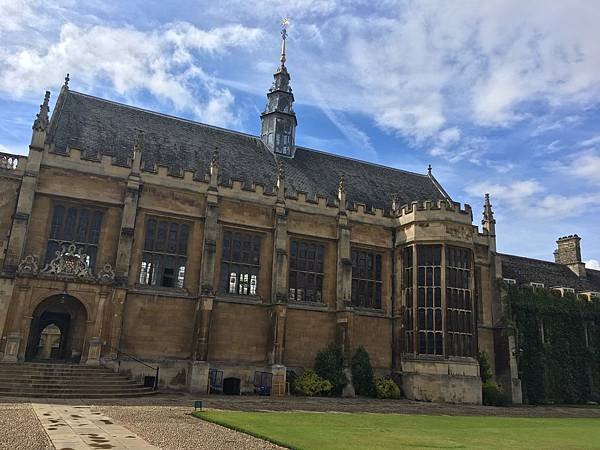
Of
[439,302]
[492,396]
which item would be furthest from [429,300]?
[492,396]

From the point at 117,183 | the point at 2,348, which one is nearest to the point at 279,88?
the point at 117,183

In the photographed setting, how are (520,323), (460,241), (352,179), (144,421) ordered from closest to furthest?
(144,421) → (460,241) → (520,323) → (352,179)

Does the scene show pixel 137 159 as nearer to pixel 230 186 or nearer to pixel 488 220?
pixel 230 186

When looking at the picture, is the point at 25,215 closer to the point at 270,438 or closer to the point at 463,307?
the point at 270,438

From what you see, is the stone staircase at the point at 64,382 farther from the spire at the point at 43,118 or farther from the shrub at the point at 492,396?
the shrub at the point at 492,396

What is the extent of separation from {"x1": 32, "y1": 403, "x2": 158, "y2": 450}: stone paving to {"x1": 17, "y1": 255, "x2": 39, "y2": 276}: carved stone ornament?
798 cm

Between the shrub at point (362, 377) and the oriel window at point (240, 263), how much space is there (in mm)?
6451

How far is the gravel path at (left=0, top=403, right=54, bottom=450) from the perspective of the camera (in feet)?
28.0

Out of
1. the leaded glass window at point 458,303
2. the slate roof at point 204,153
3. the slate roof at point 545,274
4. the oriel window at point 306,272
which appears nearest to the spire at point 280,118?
the slate roof at point 204,153

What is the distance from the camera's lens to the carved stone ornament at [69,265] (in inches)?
831

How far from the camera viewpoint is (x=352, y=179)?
33.2m

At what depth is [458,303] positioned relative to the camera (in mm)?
26219

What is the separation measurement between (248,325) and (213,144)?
11727 millimetres

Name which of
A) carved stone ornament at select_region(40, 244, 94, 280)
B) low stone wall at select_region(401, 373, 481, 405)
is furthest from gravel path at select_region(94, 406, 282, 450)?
low stone wall at select_region(401, 373, 481, 405)
